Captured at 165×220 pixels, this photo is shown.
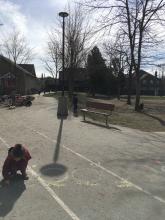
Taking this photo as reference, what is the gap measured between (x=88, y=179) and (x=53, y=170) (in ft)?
3.54

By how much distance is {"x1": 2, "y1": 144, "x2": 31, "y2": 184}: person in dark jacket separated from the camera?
7.53 m

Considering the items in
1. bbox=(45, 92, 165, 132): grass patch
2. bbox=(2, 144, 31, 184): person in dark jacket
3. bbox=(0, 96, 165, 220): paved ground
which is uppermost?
bbox=(2, 144, 31, 184): person in dark jacket

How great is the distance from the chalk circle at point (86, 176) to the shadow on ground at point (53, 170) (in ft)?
1.00

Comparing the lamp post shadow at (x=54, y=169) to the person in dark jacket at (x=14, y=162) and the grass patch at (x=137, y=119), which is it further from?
the grass patch at (x=137, y=119)

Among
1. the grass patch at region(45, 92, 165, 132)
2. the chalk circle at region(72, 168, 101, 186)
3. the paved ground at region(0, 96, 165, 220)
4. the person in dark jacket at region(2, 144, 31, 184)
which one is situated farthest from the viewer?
the grass patch at region(45, 92, 165, 132)

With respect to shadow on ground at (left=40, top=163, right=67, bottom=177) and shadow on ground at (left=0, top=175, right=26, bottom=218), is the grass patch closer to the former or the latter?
shadow on ground at (left=40, top=163, right=67, bottom=177)

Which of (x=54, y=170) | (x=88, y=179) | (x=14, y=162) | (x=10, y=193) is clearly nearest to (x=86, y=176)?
(x=88, y=179)

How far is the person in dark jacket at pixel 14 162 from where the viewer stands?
7.53m

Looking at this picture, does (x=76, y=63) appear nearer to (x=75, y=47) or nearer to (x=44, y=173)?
(x=75, y=47)

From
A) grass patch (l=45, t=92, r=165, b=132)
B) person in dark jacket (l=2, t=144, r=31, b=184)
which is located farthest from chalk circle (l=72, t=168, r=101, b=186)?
grass patch (l=45, t=92, r=165, b=132)

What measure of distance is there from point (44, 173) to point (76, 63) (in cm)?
3644

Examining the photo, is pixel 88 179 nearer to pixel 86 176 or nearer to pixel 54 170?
pixel 86 176

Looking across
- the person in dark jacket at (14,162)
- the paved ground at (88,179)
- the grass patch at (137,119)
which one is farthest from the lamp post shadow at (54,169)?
the grass patch at (137,119)

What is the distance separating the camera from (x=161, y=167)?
9.30 metres
